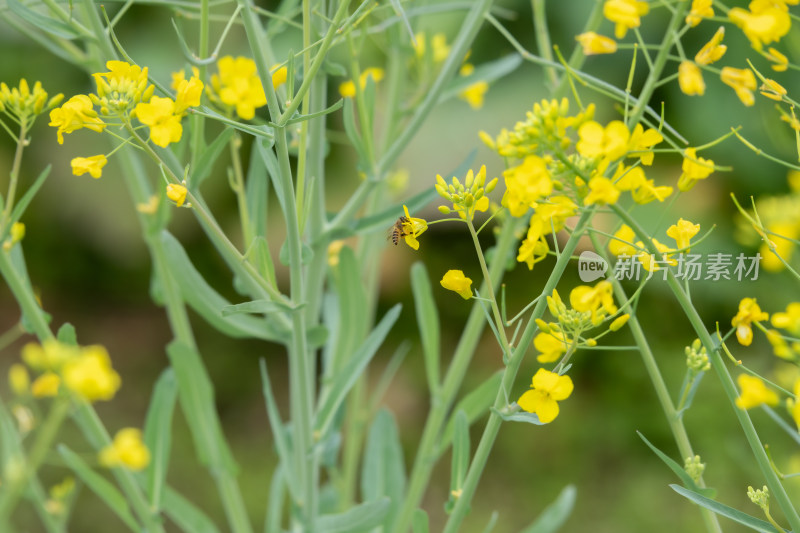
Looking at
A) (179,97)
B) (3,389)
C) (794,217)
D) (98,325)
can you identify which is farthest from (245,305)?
(98,325)

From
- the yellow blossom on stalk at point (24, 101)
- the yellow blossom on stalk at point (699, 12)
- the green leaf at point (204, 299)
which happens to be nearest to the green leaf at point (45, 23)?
the yellow blossom on stalk at point (24, 101)

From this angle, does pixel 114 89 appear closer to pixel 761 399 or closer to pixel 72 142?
pixel 761 399

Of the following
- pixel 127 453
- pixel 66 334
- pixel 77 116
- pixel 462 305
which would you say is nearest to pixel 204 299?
pixel 66 334

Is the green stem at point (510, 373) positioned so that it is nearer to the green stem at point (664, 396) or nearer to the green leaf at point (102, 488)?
the green stem at point (664, 396)

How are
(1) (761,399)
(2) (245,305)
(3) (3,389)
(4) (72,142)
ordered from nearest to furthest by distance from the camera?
(1) (761,399), (2) (245,305), (3) (3,389), (4) (72,142)

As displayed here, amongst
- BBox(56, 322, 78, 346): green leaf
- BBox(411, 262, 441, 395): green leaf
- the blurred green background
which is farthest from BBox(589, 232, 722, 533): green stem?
the blurred green background
